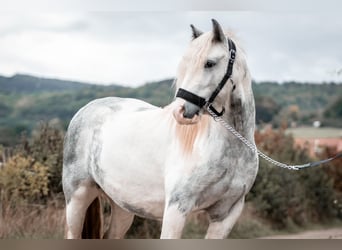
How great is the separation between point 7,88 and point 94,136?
156 inches

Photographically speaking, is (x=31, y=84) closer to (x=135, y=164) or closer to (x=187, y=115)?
(x=135, y=164)

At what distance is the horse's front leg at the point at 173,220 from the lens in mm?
3111

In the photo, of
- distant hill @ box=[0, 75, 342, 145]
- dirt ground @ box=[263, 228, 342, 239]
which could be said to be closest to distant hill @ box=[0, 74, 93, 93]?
distant hill @ box=[0, 75, 342, 145]

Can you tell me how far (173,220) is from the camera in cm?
312

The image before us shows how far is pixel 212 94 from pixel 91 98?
16.3 ft

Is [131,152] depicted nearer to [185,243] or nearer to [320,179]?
[185,243]

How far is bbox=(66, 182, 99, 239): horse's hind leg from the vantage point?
3908 mm

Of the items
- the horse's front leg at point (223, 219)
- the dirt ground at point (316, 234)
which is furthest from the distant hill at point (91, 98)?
the horse's front leg at point (223, 219)

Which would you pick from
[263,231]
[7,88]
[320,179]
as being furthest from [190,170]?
[320,179]

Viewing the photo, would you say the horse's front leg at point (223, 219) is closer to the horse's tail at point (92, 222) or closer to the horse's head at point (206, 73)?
the horse's head at point (206, 73)

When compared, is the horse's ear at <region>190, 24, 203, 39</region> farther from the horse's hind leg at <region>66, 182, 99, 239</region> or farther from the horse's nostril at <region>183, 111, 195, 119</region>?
the horse's hind leg at <region>66, 182, 99, 239</region>

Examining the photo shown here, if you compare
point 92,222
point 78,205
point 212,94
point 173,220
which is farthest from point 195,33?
point 92,222

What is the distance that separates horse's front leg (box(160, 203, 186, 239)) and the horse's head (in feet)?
1.53

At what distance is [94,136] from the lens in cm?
385
